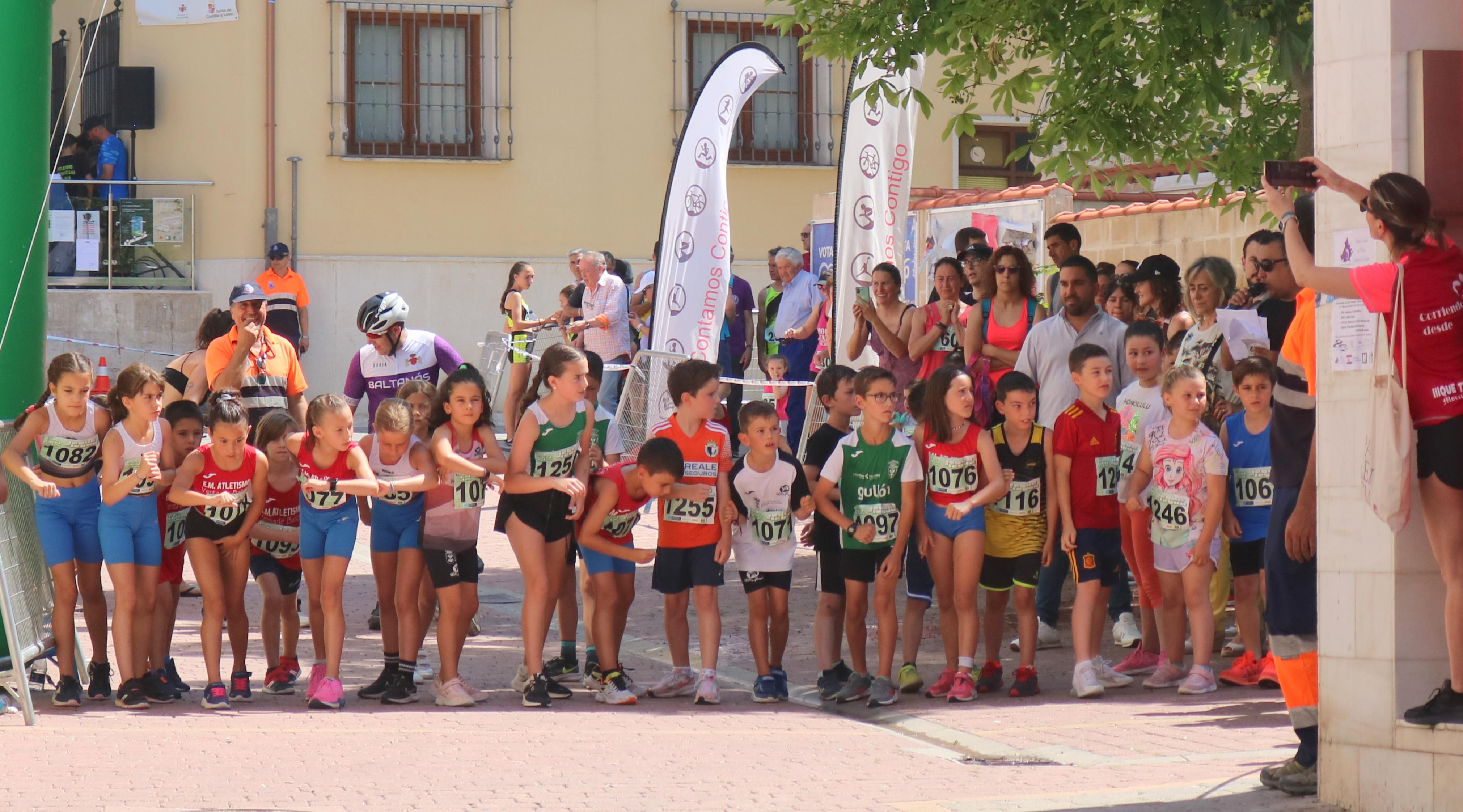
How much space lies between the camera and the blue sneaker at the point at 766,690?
26.9ft

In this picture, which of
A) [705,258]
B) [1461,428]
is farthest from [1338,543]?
[705,258]

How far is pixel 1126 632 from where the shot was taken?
30.3 feet

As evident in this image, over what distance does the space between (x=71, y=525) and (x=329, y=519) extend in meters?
1.20

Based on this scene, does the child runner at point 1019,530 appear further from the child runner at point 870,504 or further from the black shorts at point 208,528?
the black shorts at point 208,528

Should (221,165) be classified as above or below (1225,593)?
above

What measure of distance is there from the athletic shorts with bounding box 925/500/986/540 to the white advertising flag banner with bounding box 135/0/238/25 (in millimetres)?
5428

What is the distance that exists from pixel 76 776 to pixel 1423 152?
5237 mm

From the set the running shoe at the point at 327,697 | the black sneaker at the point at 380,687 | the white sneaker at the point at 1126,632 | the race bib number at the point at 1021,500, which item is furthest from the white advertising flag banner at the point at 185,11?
the white sneaker at the point at 1126,632

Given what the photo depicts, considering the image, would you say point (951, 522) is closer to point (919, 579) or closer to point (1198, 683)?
point (919, 579)

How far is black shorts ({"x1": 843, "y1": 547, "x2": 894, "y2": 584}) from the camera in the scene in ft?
27.0

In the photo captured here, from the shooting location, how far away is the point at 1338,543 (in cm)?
582

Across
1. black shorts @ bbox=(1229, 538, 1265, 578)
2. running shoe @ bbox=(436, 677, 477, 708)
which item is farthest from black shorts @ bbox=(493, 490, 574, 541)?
black shorts @ bbox=(1229, 538, 1265, 578)

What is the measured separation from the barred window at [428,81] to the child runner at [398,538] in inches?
571

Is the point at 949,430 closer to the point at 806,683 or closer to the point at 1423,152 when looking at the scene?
the point at 806,683
